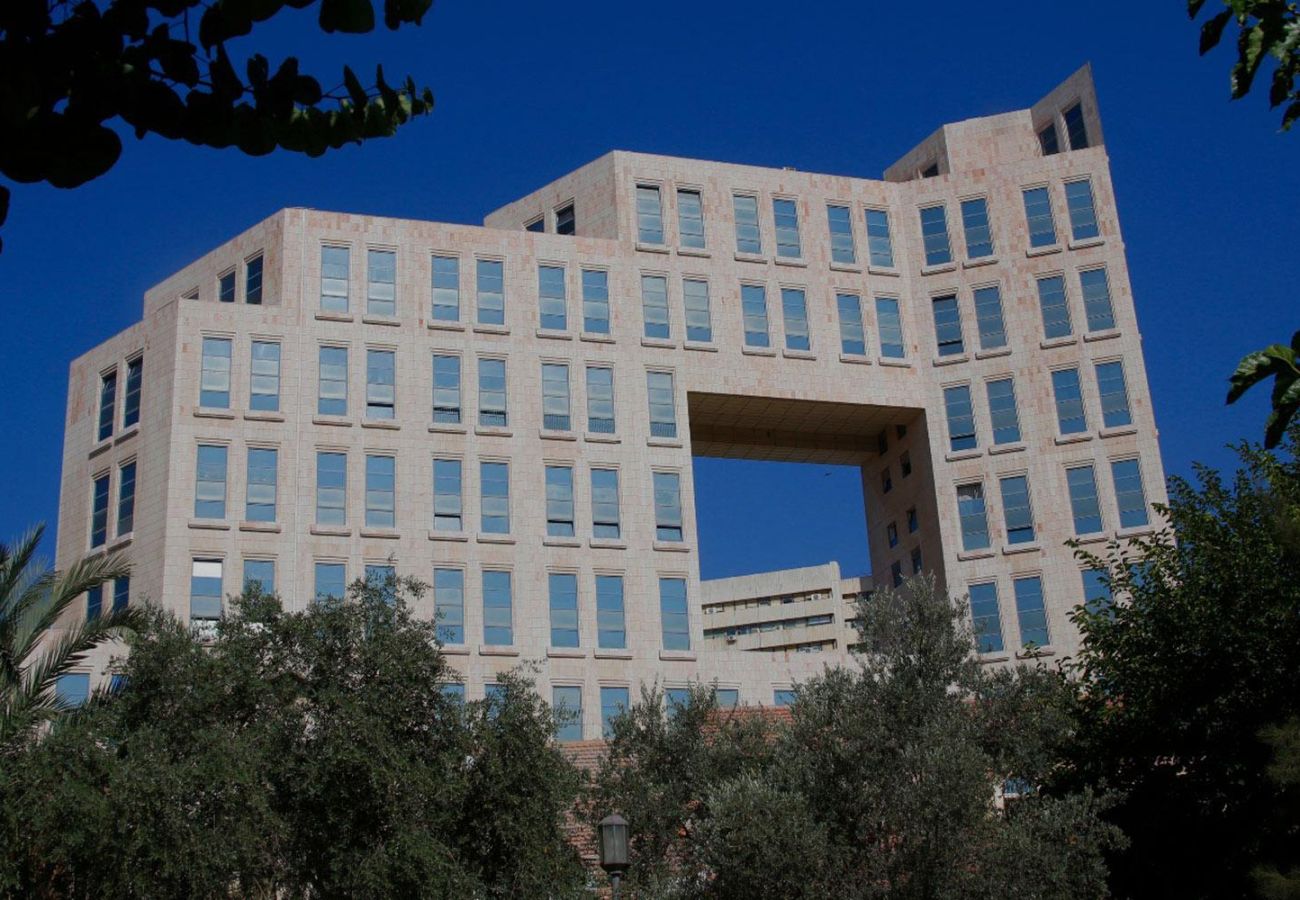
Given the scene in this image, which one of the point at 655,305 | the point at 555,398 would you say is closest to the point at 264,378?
the point at 555,398

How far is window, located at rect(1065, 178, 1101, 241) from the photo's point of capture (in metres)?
58.1

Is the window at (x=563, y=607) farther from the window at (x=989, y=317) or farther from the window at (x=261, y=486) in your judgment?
the window at (x=989, y=317)

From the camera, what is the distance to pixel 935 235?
5969cm

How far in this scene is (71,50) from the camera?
203 inches

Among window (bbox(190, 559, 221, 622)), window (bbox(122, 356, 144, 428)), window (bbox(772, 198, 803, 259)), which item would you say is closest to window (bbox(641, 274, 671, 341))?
window (bbox(772, 198, 803, 259))

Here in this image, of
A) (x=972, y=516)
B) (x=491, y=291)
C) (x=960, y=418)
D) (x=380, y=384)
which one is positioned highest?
(x=491, y=291)

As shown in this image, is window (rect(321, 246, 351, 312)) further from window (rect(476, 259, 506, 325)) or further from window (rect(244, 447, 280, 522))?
window (rect(244, 447, 280, 522))

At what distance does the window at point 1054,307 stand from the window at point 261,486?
26.5 metres

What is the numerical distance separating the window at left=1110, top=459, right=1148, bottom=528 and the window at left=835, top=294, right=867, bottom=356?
30.9 ft

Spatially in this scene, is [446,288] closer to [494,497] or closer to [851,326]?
[494,497]

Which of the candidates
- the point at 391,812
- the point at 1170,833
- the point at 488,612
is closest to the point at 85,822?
the point at 391,812

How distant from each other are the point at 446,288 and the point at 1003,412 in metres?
19.5

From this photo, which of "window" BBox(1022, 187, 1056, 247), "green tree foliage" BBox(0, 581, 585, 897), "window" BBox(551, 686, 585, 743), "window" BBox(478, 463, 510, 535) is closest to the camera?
"green tree foliage" BBox(0, 581, 585, 897)

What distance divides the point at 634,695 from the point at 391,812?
26.4 m
